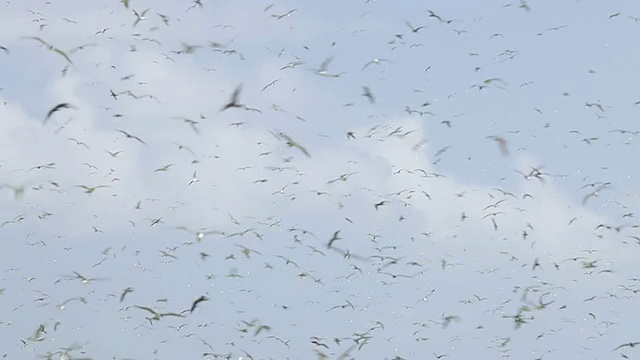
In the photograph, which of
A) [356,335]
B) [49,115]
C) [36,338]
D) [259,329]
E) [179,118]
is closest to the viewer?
[49,115]

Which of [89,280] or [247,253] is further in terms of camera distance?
[89,280]

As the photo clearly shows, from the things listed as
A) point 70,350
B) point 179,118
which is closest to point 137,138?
point 179,118

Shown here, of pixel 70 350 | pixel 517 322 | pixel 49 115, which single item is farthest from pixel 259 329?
pixel 49 115

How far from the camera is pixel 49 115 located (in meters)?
23.3

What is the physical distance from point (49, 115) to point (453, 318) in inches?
534

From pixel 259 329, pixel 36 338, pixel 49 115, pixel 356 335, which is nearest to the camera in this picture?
pixel 49 115

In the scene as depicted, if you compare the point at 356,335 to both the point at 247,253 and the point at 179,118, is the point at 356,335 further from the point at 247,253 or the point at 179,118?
the point at 179,118

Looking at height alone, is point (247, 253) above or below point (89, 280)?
above

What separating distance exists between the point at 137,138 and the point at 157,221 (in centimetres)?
528

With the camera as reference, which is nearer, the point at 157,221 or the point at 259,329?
the point at 259,329

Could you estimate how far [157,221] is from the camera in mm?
32062

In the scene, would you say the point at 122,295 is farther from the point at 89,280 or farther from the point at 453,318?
the point at 453,318

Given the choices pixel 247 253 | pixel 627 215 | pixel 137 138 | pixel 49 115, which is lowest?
pixel 627 215

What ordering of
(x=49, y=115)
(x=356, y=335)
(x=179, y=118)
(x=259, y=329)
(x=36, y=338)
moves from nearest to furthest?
(x=49, y=115), (x=179, y=118), (x=259, y=329), (x=36, y=338), (x=356, y=335)
